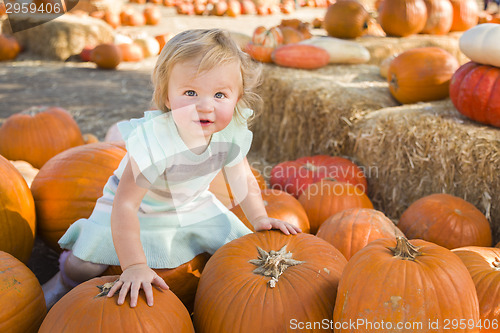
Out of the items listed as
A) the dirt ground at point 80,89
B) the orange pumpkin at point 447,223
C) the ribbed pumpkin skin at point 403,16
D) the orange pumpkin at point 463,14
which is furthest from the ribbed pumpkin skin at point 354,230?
the orange pumpkin at point 463,14

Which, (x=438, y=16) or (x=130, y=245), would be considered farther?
(x=438, y=16)

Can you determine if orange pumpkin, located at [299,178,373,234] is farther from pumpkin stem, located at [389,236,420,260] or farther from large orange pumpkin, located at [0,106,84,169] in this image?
large orange pumpkin, located at [0,106,84,169]

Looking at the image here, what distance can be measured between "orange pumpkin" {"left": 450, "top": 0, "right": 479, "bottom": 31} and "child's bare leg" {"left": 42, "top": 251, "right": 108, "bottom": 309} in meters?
5.06

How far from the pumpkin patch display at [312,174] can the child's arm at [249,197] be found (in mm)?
1117

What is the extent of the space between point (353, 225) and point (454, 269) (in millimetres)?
852

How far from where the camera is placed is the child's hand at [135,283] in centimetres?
140

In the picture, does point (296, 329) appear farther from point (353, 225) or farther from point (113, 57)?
point (113, 57)

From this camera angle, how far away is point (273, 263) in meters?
1.56

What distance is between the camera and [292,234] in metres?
1.80

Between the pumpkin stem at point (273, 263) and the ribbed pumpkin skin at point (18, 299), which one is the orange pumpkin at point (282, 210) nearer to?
the pumpkin stem at point (273, 263)

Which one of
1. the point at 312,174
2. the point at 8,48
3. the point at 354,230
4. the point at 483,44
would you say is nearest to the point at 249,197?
the point at 354,230

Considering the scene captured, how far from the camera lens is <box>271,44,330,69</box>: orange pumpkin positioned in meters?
4.40

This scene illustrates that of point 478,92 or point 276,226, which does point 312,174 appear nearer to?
point 478,92

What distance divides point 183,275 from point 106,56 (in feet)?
20.8
